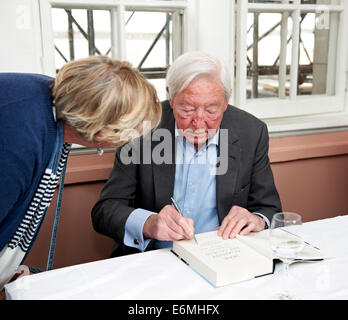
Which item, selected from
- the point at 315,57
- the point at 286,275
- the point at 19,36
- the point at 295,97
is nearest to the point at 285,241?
the point at 286,275

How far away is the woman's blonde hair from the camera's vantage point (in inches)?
42.8

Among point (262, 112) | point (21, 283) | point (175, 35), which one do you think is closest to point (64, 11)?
point (175, 35)

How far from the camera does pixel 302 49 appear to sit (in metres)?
2.50

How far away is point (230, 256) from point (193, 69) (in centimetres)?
71

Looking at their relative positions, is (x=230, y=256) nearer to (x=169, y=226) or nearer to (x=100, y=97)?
(x=169, y=226)

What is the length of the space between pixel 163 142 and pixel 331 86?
148 cm

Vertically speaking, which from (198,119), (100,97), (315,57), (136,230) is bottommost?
(136,230)

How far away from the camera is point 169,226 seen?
1.26 meters

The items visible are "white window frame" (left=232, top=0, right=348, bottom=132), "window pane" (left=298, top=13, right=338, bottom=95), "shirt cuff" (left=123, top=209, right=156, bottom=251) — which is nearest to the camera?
"shirt cuff" (left=123, top=209, right=156, bottom=251)

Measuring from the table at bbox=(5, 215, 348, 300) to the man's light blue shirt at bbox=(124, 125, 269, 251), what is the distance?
18.3 inches

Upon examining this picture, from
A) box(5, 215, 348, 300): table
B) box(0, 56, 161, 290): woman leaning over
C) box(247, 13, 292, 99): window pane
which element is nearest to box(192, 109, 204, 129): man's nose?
box(0, 56, 161, 290): woman leaning over

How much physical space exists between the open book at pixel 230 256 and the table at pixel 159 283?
0.02 metres

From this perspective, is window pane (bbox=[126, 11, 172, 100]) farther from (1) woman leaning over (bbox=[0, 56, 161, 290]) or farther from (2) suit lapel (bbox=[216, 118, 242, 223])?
(1) woman leaning over (bbox=[0, 56, 161, 290])
